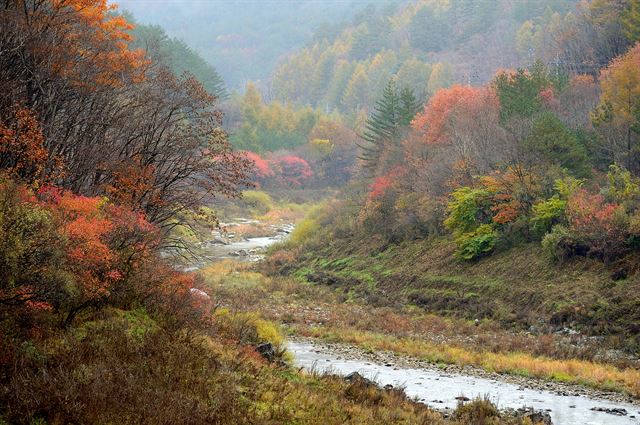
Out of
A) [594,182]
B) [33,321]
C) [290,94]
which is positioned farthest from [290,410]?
[290,94]

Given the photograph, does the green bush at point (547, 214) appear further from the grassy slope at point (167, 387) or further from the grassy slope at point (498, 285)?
the grassy slope at point (167, 387)

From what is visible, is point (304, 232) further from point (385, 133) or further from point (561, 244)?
point (561, 244)

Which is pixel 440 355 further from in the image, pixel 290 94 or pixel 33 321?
pixel 290 94

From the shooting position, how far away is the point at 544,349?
2605cm

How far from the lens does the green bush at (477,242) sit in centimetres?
3719

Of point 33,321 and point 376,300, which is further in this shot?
point 376,300

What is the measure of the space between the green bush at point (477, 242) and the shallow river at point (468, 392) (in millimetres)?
13967

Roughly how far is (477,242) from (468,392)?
17.4 meters

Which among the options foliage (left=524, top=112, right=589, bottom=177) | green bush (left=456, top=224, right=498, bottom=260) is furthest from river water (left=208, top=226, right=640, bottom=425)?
foliage (left=524, top=112, right=589, bottom=177)

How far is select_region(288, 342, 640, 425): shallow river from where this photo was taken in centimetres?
1844

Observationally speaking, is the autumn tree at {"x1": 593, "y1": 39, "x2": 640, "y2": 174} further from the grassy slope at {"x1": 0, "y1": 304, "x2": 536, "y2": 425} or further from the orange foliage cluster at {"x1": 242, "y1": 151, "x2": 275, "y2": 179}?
the orange foliage cluster at {"x1": 242, "y1": 151, "x2": 275, "y2": 179}

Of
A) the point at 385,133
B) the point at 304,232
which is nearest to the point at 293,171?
the point at 385,133

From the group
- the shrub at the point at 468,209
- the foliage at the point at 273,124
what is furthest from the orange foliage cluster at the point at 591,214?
the foliage at the point at 273,124

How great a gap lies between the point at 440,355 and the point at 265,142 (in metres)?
87.0
